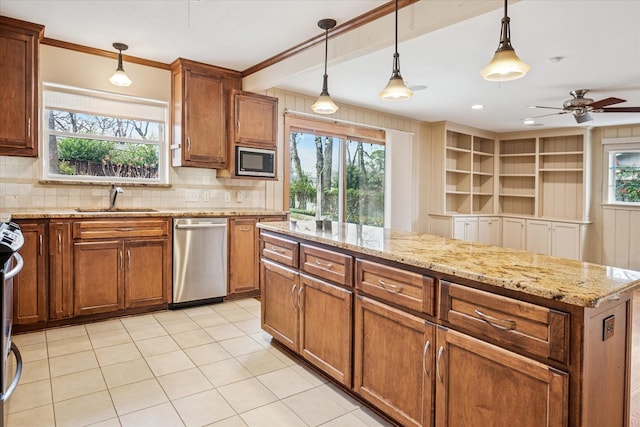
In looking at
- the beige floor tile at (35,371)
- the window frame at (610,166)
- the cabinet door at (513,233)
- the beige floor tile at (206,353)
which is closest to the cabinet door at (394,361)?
the beige floor tile at (206,353)

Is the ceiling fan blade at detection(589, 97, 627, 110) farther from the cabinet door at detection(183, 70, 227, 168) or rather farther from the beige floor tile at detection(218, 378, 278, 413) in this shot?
the beige floor tile at detection(218, 378, 278, 413)

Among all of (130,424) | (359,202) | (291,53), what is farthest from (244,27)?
(359,202)

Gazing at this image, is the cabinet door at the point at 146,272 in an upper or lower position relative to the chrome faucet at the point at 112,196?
lower

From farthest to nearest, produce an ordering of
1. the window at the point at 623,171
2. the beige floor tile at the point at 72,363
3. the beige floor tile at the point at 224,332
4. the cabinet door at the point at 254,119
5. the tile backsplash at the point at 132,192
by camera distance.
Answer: the window at the point at 623,171 < the cabinet door at the point at 254,119 < the tile backsplash at the point at 132,192 < the beige floor tile at the point at 224,332 < the beige floor tile at the point at 72,363

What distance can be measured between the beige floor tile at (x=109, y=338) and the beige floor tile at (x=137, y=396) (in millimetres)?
788

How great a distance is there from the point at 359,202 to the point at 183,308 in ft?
10.1

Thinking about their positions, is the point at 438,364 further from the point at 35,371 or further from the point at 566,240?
the point at 566,240

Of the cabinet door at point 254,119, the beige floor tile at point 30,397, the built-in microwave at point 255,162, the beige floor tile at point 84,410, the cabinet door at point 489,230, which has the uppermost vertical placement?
the cabinet door at point 254,119

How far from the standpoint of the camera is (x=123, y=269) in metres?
3.60

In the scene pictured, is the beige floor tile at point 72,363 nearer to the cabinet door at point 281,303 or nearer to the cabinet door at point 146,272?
the cabinet door at point 146,272

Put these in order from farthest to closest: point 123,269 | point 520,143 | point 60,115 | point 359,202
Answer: point 520,143 → point 359,202 → point 60,115 → point 123,269

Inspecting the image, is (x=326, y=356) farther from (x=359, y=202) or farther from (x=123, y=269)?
(x=359, y=202)

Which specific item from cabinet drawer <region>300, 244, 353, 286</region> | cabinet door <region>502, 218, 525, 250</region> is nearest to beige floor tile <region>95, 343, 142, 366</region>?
cabinet drawer <region>300, 244, 353, 286</region>

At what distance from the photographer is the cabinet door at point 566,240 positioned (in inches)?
261
